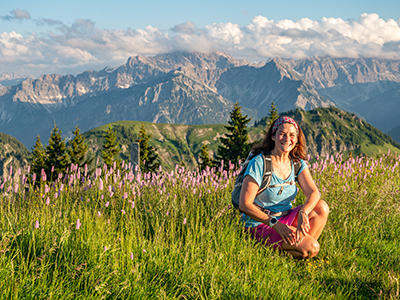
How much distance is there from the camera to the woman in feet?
14.6

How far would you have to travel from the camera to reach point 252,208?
14.7ft

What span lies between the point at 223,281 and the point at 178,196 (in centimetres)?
247

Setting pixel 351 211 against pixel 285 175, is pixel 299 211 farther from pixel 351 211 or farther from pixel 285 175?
pixel 351 211

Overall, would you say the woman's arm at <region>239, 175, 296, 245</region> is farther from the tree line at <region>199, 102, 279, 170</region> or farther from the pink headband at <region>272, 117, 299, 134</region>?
the tree line at <region>199, 102, 279, 170</region>

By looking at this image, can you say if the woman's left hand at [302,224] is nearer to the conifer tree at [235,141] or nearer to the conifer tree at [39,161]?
the conifer tree at [39,161]

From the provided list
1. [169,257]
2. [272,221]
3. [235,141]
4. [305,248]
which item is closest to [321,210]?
[305,248]

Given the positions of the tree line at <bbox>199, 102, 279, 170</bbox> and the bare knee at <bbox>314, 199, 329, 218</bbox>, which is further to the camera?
the tree line at <bbox>199, 102, 279, 170</bbox>

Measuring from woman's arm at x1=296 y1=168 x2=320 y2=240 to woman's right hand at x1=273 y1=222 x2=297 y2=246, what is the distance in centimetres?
8

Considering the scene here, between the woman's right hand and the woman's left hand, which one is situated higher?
the woman's left hand

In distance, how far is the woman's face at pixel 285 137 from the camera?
15.8 ft

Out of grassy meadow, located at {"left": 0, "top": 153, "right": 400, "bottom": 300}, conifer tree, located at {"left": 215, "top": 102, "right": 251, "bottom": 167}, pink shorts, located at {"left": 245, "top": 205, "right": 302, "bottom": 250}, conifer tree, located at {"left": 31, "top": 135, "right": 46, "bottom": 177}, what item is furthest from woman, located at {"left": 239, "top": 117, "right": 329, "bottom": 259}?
conifer tree, located at {"left": 215, "top": 102, "right": 251, "bottom": 167}

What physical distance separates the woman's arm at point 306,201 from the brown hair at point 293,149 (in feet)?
0.91

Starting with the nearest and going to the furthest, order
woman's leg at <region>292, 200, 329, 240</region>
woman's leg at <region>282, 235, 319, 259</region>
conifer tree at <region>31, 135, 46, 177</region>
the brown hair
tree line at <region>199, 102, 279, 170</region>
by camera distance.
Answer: woman's leg at <region>282, 235, 319, 259</region>
woman's leg at <region>292, 200, 329, 240</region>
the brown hair
conifer tree at <region>31, 135, 46, 177</region>
tree line at <region>199, 102, 279, 170</region>

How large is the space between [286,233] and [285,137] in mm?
1498
